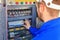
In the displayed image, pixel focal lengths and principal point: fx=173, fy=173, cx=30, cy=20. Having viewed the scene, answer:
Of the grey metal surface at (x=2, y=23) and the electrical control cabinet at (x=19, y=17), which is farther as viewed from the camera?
the electrical control cabinet at (x=19, y=17)

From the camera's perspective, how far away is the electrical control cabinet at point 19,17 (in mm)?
1858

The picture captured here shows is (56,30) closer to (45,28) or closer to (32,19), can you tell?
(45,28)

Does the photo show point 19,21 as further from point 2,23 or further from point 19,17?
point 2,23

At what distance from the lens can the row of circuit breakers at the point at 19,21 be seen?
6.18ft

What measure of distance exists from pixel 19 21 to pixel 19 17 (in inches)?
2.2

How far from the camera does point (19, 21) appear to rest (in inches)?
76.5

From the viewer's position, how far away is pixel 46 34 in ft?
4.53

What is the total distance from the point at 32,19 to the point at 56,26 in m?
0.64

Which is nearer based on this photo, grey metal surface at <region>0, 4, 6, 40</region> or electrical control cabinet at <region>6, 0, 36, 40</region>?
grey metal surface at <region>0, 4, 6, 40</region>

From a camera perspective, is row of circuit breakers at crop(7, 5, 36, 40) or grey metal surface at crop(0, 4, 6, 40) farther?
row of circuit breakers at crop(7, 5, 36, 40)

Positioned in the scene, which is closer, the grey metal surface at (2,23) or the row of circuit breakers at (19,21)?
the grey metal surface at (2,23)

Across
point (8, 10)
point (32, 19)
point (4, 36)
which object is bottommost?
point (4, 36)

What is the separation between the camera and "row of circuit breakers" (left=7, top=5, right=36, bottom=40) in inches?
74.2

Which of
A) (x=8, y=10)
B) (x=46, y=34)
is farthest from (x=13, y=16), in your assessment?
(x=46, y=34)
